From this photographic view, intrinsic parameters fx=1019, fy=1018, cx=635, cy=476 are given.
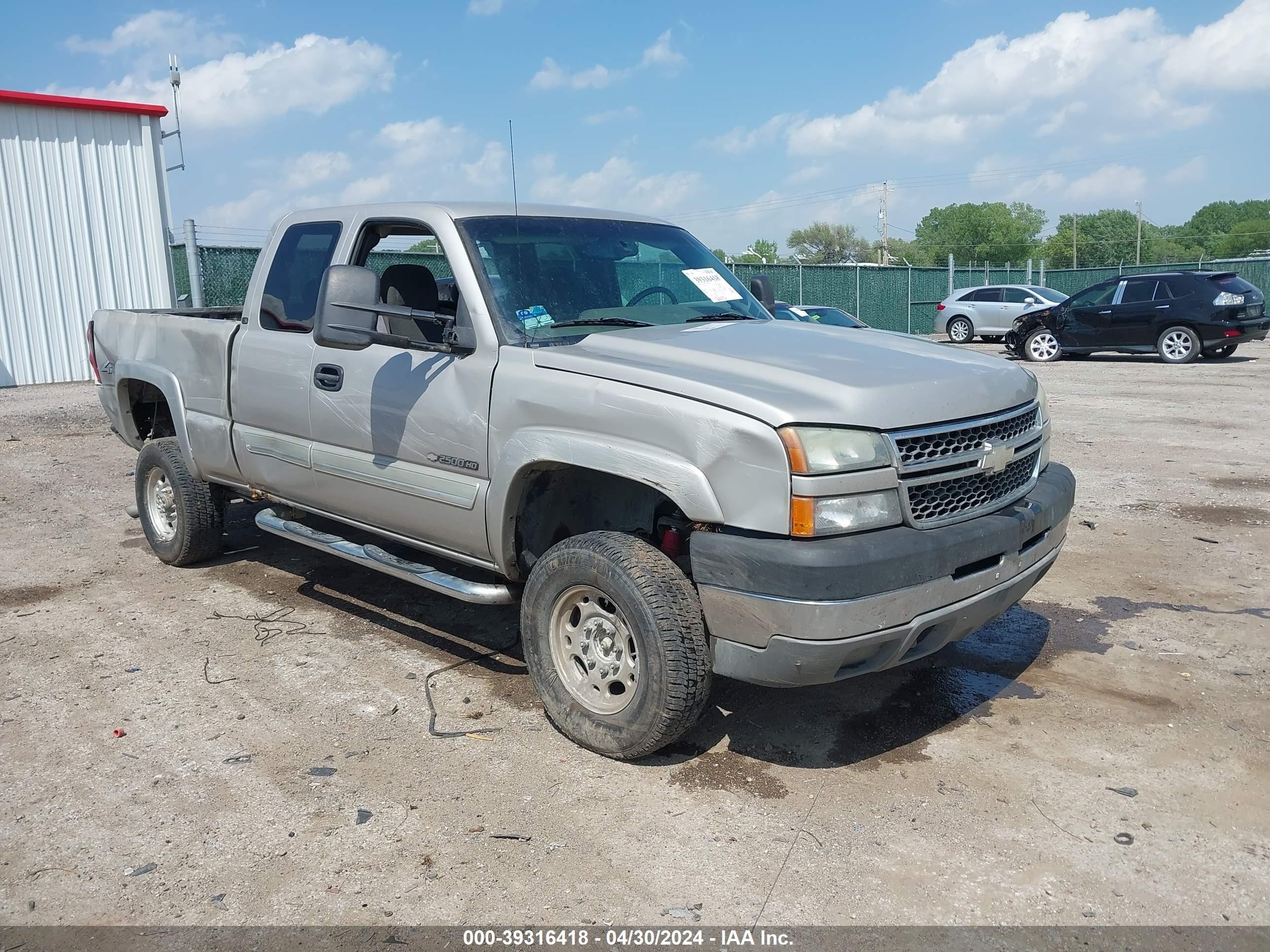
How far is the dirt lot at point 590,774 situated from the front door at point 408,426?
2.53 feet

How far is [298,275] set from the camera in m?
5.19

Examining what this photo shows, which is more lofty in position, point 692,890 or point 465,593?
point 465,593

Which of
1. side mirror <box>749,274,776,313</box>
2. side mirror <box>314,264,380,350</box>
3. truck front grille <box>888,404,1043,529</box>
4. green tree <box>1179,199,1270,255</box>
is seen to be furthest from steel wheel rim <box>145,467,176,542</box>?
green tree <box>1179,199,1270,255</box>

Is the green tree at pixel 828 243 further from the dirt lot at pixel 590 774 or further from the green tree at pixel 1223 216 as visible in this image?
the dirt lot at pixel 590 774

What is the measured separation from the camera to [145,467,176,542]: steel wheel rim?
633cm

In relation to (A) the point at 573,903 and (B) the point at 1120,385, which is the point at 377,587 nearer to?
(A) the point at 573,903

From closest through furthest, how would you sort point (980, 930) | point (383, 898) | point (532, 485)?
point (980, 930)
point (383, 898)
point (532, 485)

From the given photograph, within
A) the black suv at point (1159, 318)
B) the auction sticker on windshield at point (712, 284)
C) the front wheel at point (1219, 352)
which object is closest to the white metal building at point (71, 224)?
the auction sticker on windshield at point (712, 284)

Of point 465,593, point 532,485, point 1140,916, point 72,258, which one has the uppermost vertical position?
point 72,258

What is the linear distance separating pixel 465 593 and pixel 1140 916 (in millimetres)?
2593

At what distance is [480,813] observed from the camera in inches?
135

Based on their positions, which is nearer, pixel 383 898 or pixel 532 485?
pixel 383 898

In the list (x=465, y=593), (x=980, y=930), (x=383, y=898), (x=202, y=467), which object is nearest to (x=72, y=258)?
(x=202, y=467)

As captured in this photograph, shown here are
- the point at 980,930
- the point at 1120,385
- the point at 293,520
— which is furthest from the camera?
the point at 1120,385
